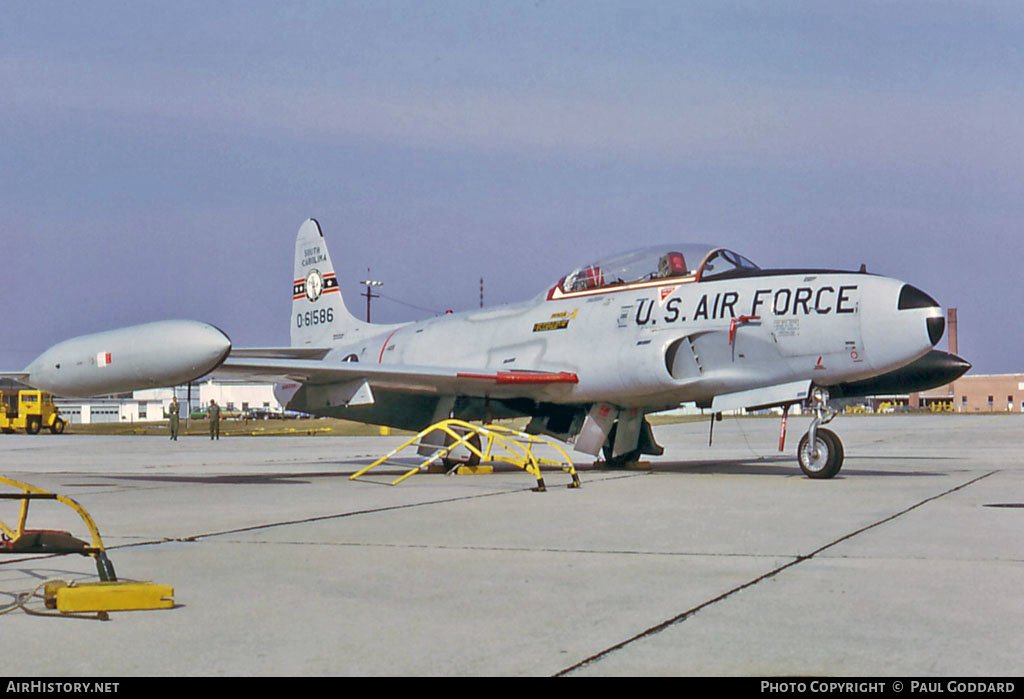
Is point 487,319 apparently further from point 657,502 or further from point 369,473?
point 657,502

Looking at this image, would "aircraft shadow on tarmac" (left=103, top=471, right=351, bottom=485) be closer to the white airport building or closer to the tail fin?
the tail fin

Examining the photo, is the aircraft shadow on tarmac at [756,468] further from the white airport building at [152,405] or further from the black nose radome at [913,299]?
the white airport building at [152,405]

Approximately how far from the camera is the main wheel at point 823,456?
41.2 ft

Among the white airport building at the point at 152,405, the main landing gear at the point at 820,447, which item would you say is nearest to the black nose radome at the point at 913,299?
the main landing gear at the point at 820,447

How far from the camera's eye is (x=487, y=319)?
1688cm

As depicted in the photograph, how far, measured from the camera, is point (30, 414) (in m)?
46.0

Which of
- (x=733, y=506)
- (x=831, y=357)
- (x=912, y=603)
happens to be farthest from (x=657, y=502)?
(x=912, y=603)

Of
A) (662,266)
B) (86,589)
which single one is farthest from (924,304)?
(86,589)

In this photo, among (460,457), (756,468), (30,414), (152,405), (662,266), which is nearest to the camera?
(662,266)

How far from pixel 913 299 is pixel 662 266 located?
3.59 metres

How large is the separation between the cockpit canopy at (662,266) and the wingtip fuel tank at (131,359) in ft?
19.5

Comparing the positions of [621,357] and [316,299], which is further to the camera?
[316,299]

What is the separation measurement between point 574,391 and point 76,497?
6.78 meters

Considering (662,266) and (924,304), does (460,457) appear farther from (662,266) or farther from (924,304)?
(924,304)
